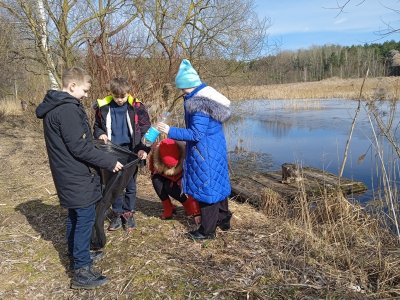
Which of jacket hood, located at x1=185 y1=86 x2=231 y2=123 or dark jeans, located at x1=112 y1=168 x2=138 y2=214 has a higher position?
jacket hood, located at x1=185 y1=86 x2=231 y2=123

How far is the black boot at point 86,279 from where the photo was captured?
10.1 ft

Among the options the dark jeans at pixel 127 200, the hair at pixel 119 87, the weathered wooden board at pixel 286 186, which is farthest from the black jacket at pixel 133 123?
the weathered wooden board at pixel 286 186

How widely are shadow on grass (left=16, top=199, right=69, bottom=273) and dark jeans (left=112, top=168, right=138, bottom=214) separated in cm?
63

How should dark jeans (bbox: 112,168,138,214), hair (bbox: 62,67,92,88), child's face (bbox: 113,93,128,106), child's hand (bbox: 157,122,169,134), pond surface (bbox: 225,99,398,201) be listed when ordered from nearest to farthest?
1. hair (bbox: 62,67,92,88)
2. child's hand (bbox: 157,122,169,134)
3. child's face (bbox: 113,93,128,106)
4. dark jeans (bbox: 112,168,138,214)
5. pond surface (bbox: 225,99,398,201)

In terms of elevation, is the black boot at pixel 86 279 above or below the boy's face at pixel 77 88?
below

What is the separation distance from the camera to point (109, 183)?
3498 millimetres

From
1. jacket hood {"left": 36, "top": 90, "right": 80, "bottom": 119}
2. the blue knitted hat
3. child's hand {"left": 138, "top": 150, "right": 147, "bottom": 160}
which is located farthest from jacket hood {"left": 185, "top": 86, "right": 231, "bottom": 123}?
jacket hood {"left": 36, "top": 90, "right": 80, "bottom": 119}

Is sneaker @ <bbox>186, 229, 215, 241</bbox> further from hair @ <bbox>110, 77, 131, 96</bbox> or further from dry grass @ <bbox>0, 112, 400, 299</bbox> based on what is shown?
hair @ <bbox>110, 77, 131, 96</bbox>

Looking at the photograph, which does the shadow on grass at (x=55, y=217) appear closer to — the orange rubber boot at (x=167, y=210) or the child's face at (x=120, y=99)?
the orange rubber boot at (x=167, y=210)

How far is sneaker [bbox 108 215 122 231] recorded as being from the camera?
4215 millimetres

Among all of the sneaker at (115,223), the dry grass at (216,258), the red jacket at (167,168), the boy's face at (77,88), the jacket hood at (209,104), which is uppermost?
the boy's face at (77,88)

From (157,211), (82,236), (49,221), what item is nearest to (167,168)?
(157,211)

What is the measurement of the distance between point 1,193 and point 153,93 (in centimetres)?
326

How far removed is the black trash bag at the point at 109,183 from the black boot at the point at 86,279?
18.0 inches
